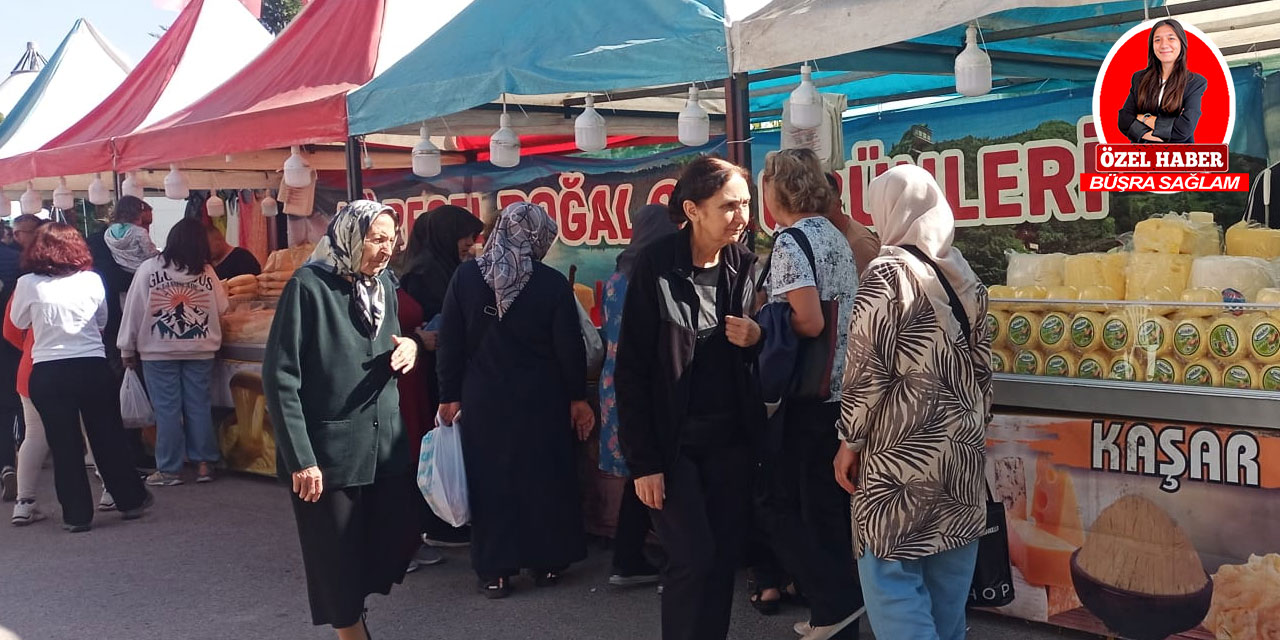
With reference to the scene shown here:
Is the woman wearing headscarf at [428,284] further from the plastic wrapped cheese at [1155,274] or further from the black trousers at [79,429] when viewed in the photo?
the plastic wrapped cheese at [1155,274]

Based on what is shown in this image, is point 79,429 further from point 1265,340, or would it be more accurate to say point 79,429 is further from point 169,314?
point 1265,340

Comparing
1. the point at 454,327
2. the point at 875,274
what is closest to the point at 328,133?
the point at 454,327

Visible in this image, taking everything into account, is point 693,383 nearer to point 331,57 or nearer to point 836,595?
point 836,595

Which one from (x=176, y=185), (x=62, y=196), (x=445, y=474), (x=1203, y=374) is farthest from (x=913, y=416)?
(x=62, y=196)

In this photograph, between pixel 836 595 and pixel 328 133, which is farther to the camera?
pixel 328 133

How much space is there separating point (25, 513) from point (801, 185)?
5394mm

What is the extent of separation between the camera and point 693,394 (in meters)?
3.26

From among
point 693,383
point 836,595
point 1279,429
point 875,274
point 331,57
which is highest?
point 331,57

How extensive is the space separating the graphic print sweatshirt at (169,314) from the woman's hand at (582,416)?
368 cm

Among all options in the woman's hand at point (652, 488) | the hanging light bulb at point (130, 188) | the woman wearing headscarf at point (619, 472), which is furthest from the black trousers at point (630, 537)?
the hanging light bulb at point (130, 188)

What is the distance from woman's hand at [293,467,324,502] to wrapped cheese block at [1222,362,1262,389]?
293 centimetres

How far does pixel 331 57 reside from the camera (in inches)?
291

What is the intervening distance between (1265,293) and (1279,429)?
1.55ft

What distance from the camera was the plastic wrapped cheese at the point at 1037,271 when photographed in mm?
4336
